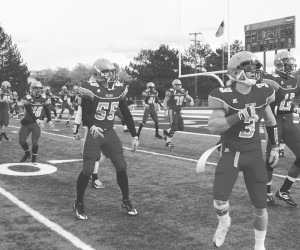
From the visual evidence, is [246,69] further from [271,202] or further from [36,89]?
[36,89]

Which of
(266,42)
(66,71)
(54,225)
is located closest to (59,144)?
(54,225)

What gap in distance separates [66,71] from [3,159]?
10862 cm

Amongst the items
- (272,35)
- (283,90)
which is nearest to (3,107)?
(283,90)

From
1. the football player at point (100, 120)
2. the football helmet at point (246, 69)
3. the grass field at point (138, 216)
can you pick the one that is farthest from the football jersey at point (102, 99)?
the football helmet at point (246, 69)

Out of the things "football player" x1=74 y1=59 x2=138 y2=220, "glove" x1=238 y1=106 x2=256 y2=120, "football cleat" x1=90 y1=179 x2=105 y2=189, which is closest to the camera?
"glove" x1=238 y1=106 x2=256 y2=120

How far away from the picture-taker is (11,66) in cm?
7344

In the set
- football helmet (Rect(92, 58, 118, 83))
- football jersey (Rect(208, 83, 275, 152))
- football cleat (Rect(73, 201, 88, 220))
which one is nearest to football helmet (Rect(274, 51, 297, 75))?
football jersey (Rect(208, 83, 275, 152))

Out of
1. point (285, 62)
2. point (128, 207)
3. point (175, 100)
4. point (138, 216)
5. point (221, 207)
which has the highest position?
point (285, 62)

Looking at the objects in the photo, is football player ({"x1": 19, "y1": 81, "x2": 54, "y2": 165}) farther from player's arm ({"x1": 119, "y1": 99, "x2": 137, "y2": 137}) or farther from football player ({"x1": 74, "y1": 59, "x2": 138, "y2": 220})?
football player ({"x1": 74, "y1": 59, "x2": 138, "y2": 220})

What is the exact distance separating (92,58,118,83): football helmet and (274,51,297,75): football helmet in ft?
7.88

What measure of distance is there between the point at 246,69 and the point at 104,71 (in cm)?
214

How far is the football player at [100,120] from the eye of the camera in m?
5.43

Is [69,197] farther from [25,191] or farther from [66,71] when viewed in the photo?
[66,71]

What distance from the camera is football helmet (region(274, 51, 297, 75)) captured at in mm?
5973
